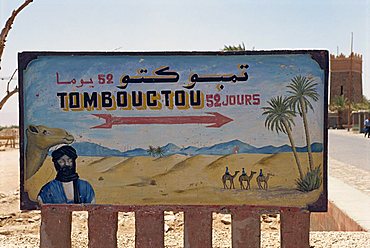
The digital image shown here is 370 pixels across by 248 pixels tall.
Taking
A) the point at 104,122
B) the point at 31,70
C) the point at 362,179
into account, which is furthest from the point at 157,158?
the point at 362,179

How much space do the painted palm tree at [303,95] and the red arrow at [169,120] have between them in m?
0.58

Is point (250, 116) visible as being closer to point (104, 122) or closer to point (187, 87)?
point (187, 87)

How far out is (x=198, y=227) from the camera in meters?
4.67

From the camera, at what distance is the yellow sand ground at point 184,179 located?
181 inches

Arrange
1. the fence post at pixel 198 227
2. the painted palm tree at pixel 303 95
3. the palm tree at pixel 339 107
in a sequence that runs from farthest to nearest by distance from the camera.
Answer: the palm tree at pixel 339 107
the fence post at pixel 198 227
the painted palm tree at pixel 303 95

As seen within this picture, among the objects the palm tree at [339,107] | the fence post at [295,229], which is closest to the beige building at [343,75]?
the palm tree at [339,107]

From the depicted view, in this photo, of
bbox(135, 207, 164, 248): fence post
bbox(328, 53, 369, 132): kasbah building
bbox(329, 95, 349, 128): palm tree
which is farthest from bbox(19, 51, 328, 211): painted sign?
bbox(328, 53, 369, 132): kasbah building

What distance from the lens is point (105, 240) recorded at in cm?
472

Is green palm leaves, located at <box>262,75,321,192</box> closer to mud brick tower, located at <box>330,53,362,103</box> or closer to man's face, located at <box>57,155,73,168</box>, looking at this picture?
man's face, located at <box>57,155,73,168</box>

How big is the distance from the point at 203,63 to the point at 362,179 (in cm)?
858

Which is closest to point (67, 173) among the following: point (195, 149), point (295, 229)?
point (195, 149)

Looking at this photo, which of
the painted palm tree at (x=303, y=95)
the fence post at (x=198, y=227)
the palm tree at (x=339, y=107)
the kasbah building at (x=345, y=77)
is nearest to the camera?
the painted palm tree at (x=303, y=95)

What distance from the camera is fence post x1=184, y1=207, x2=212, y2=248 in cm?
466

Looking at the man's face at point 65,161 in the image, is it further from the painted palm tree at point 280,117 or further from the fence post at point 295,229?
the fence post at point 295,229
